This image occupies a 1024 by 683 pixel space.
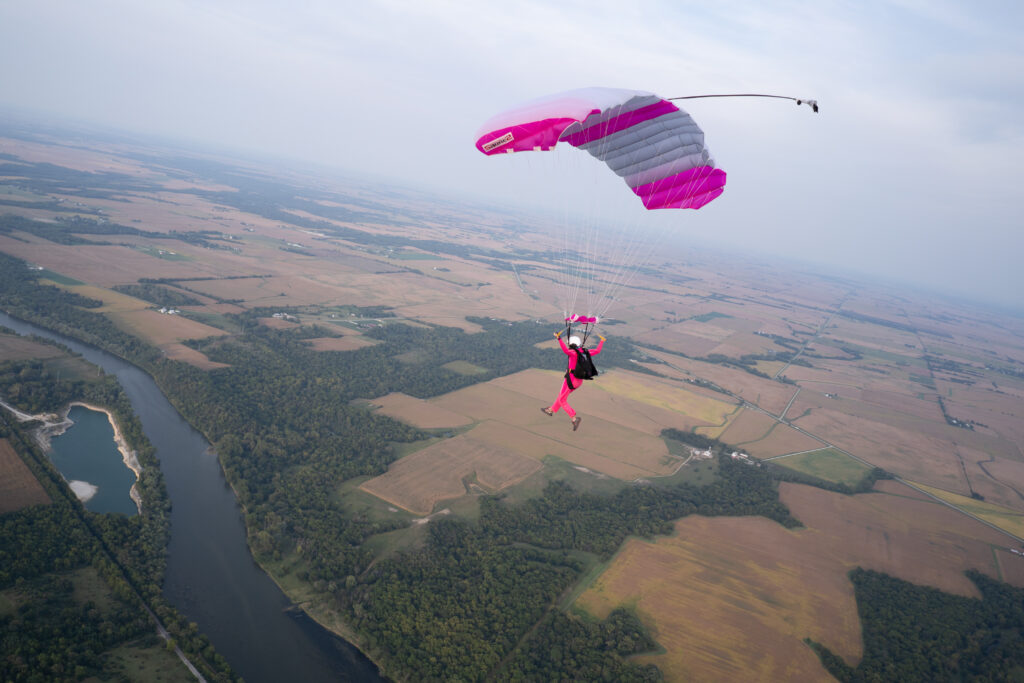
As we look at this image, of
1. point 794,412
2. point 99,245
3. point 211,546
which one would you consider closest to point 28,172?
point 99,245

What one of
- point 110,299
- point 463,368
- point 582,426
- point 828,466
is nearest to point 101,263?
point 110,299

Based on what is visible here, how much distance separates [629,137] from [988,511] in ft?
144

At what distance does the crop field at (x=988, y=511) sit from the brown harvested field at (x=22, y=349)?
65580 mm

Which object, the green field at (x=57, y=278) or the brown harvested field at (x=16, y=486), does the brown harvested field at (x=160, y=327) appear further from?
the brown harvested field at (x=16, y=486)

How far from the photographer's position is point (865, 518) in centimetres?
3759

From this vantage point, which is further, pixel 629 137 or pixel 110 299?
pixel 110 299

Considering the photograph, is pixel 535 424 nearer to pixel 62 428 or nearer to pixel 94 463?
pixel 94 463

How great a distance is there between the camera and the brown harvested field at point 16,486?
84.7 feet

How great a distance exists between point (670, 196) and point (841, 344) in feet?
347

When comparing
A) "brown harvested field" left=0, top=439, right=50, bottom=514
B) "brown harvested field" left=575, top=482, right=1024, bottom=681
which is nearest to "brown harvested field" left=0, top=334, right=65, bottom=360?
"brown harvested field" left=0, top=439, right=50, bottom=514

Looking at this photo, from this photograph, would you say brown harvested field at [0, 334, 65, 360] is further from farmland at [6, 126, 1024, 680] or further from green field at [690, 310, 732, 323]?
green field at [690, 310, 732, 323]

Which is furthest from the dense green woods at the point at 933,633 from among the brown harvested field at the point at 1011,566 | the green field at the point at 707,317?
the green field at the point at 707,317

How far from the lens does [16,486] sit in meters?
26.9

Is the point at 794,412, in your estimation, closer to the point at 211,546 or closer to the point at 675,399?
the point at 675,399
